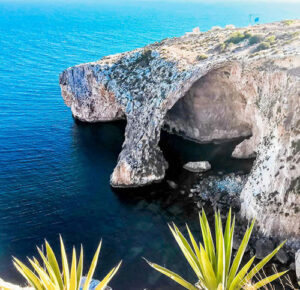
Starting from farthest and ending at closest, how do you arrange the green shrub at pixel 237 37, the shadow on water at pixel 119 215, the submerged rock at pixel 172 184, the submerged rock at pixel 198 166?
the green shrub at pixel 237 37 → the submerged rock at pixel 198 166 → the submerged rock at pixel 172 184 → the shadow on water at pixel 119 215

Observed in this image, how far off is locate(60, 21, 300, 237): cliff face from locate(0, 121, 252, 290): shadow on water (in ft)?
7.03

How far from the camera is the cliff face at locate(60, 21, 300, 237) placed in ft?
86.7

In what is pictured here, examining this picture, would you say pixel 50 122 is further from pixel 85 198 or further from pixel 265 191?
pixel 265 191

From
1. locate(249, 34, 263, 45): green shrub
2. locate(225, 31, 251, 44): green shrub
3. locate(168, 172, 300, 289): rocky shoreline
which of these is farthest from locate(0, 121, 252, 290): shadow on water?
locate(225, 31, 251, 44): green shrub

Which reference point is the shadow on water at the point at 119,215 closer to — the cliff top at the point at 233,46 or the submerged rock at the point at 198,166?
the submerged rock at the point at 198,166

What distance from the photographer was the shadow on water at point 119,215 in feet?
84.0

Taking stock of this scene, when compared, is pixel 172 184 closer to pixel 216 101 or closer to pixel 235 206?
pixel 235 206

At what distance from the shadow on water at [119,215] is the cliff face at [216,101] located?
2141 mm

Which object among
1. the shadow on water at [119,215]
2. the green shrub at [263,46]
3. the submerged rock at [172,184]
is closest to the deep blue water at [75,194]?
the shadow on water at [119,215]

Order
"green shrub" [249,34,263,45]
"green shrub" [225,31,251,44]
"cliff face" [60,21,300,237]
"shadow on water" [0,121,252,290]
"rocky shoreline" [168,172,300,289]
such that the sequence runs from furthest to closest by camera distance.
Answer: "green shrub" [225,31,251,44] < "green shrub" [249,34,263,45] < "cliff face" [60,21,300,237] < "shadow on water" [0,121,252,290] < "rocky shoreline" [168,172,300,289]

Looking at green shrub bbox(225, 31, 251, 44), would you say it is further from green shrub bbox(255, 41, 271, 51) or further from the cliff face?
green shrub bbox(255, 41, 271, 51)

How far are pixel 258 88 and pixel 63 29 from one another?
125229 mm

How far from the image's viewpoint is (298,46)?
3388 cm

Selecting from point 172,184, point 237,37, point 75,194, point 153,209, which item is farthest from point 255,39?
point 75,194
